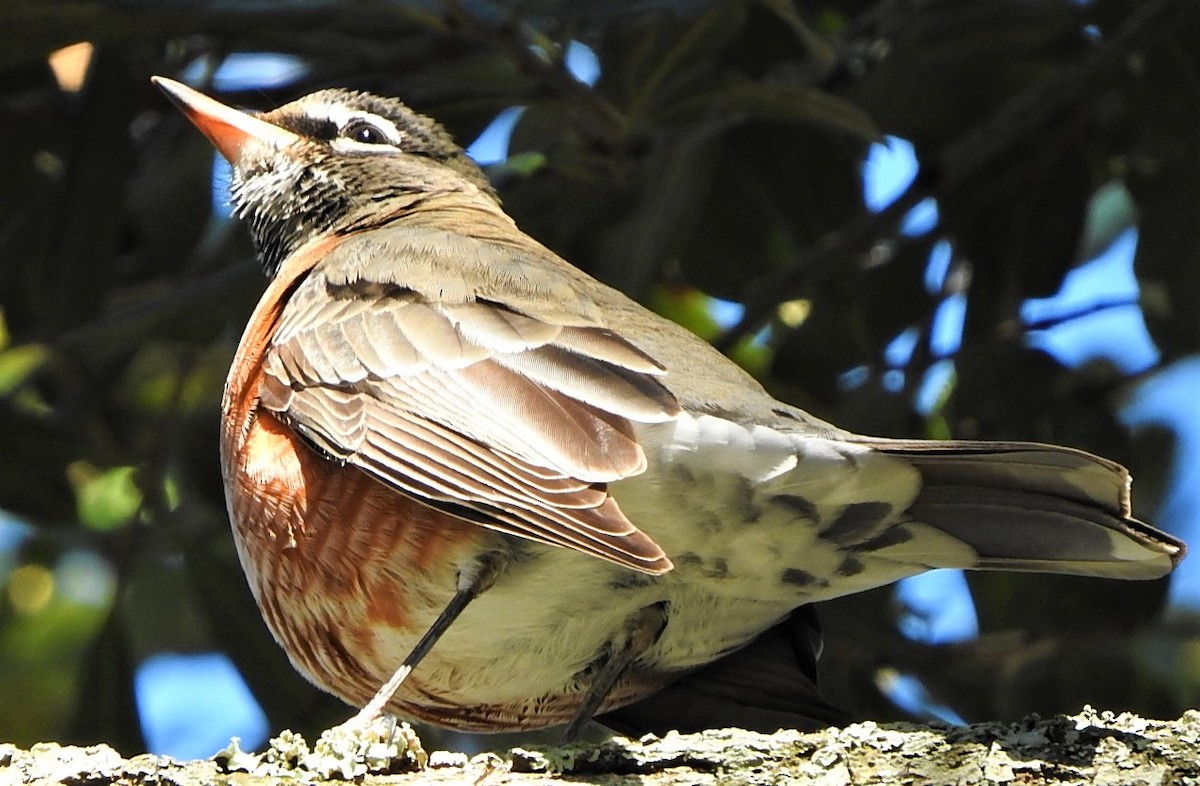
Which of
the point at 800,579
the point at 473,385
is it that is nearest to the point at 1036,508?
the point at 800,579

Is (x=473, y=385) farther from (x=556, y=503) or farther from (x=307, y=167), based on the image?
(x=307, y=167)

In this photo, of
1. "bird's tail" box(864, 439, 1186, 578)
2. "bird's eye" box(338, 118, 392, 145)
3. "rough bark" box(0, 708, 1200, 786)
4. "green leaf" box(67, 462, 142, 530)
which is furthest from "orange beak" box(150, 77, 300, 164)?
"rough bark" box(0, 708, 1200, 786)

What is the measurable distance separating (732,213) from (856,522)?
221 centimetres

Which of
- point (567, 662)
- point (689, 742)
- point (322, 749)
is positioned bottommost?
point (322, 749)

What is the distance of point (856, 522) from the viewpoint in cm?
340

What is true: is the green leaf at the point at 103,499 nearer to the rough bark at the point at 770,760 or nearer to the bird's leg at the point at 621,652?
the bird's leg at the point at 621,652

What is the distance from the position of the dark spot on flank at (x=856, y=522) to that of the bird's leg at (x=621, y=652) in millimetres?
431

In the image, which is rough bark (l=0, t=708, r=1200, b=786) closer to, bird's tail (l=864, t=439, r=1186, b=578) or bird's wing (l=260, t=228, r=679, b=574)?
bird's wing (l=260, t=228, r=679, b=574)

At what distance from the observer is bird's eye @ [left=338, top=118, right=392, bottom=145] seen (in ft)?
16.1

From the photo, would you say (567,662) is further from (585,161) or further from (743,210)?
(743,210)

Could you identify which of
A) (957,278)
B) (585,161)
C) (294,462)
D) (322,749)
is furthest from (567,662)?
(957,278)

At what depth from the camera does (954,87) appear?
502cm

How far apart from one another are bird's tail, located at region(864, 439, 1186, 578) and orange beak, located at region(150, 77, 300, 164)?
7.66 ft

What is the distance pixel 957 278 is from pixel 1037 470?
2728 millimetres
